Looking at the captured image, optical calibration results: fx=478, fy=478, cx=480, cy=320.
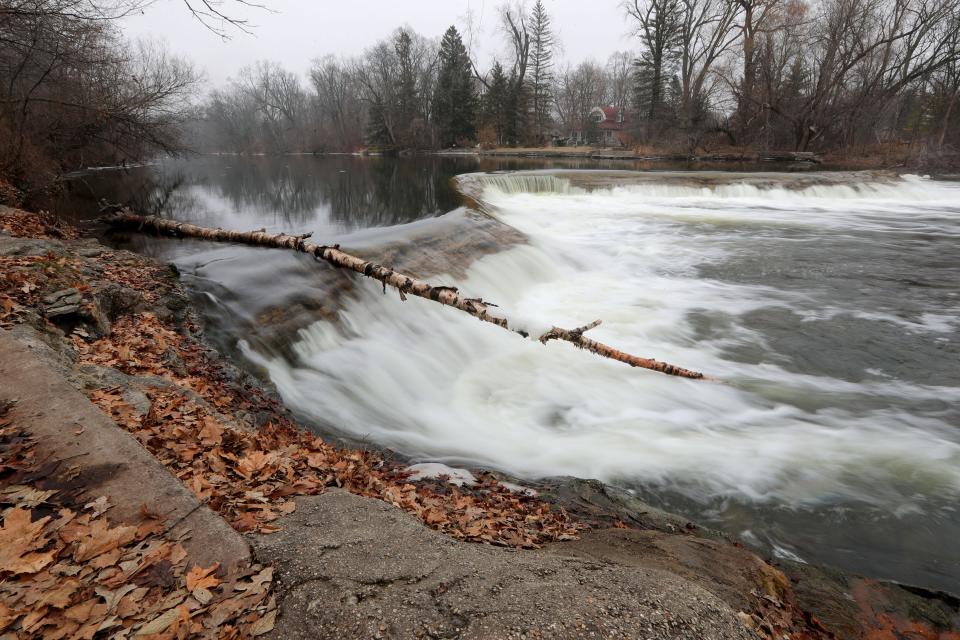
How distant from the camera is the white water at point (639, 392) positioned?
498cm

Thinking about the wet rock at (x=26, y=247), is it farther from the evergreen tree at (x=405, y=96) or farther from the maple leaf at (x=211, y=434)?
the evergreen tree at (x=405, y=96)

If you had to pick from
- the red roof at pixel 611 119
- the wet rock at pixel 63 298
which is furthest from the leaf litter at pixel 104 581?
the red roof at pixel 611 119

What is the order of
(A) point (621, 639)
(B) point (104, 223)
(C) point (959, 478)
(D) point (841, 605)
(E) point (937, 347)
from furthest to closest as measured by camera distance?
(B) point (104, 223) < (E) point (937, 347) < (C) point (959, 478) < (D) point (841, 605) < (A) point (621, 639)

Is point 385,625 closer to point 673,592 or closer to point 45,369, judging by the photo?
point 673,592

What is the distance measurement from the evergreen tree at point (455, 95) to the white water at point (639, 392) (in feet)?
168

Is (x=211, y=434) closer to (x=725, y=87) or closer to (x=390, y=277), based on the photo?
(x=390, y=277)

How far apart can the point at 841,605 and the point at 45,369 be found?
565 centimetres

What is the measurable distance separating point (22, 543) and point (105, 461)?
0.59 meters

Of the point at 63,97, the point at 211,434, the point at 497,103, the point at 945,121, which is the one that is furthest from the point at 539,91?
the point at 211,434

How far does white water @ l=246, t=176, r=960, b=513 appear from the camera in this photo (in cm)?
498

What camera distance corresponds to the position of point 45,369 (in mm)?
3391

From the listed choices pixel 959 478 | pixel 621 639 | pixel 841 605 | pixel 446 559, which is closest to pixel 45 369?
pixel 446 559

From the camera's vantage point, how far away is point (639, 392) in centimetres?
658

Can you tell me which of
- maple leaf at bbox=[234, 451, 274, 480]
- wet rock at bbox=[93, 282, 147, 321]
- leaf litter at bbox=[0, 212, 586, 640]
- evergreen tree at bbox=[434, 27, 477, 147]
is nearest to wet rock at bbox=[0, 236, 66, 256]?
leaf litter at bbox=[0, 212, 586, 640]
